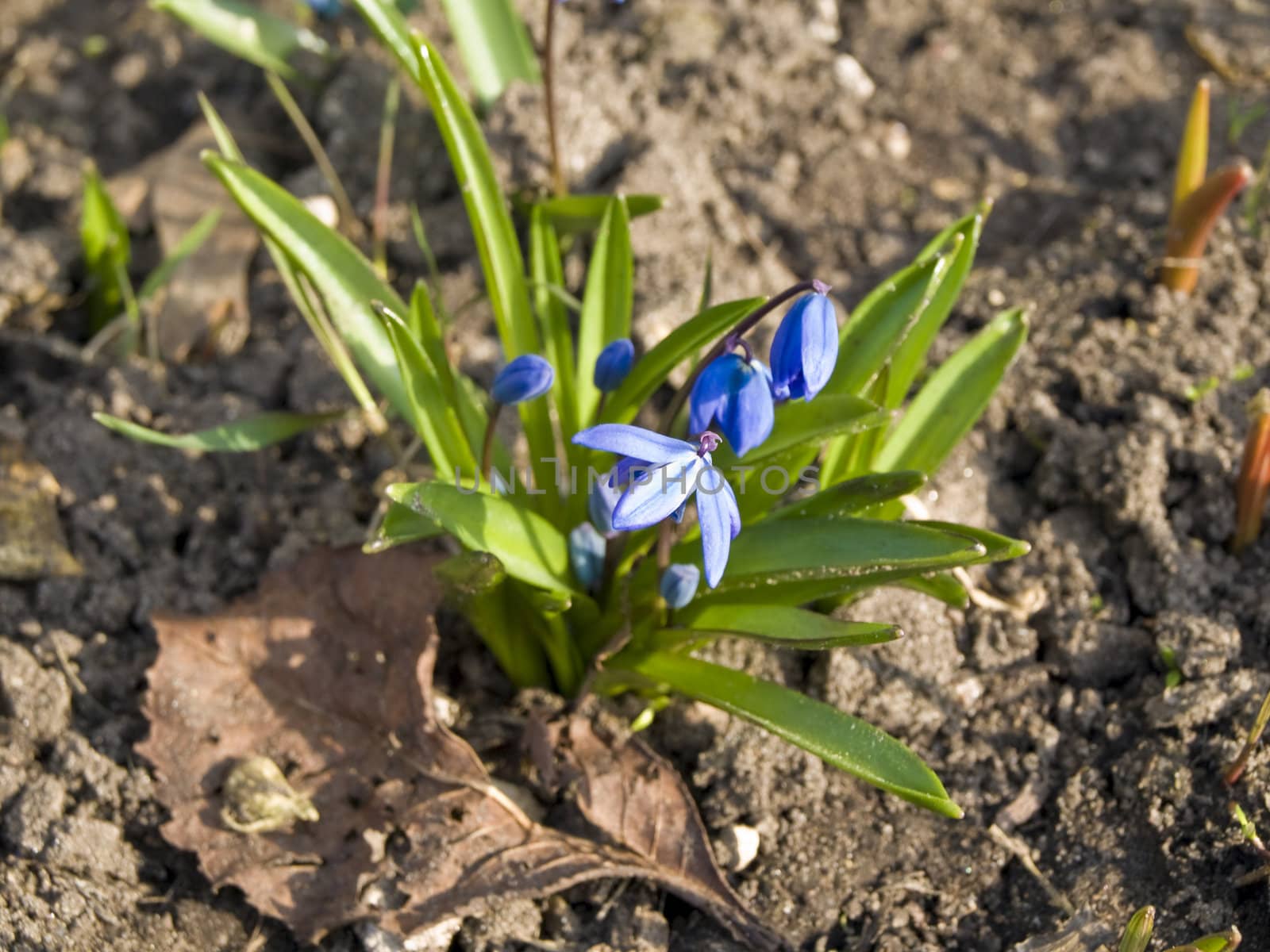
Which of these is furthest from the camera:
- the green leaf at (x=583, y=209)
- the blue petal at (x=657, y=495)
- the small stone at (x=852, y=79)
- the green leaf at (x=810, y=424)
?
the small stone at (x=852, y=79)

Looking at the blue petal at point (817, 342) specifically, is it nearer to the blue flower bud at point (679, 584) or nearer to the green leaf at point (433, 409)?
the blue flower bud at point (679, 584)

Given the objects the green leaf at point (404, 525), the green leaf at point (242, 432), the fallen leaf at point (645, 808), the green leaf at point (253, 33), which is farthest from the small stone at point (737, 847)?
the green leaf at point (253, 33)

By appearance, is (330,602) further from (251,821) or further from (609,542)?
(609,542)

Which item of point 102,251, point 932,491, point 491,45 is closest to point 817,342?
point 932,491

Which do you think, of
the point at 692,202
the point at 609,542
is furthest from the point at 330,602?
the point at 692,202

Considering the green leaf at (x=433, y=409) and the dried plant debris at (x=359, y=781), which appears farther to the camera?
the dried plant debris at (x=359, y=781)

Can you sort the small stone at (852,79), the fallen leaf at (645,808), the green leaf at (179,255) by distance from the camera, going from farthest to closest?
1. the small stone at (852,79)
2. the green leaf at (179,255)
3. the fallen leaf at (645,808)

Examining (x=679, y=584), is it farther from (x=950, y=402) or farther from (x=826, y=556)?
(x=950, y=402)
